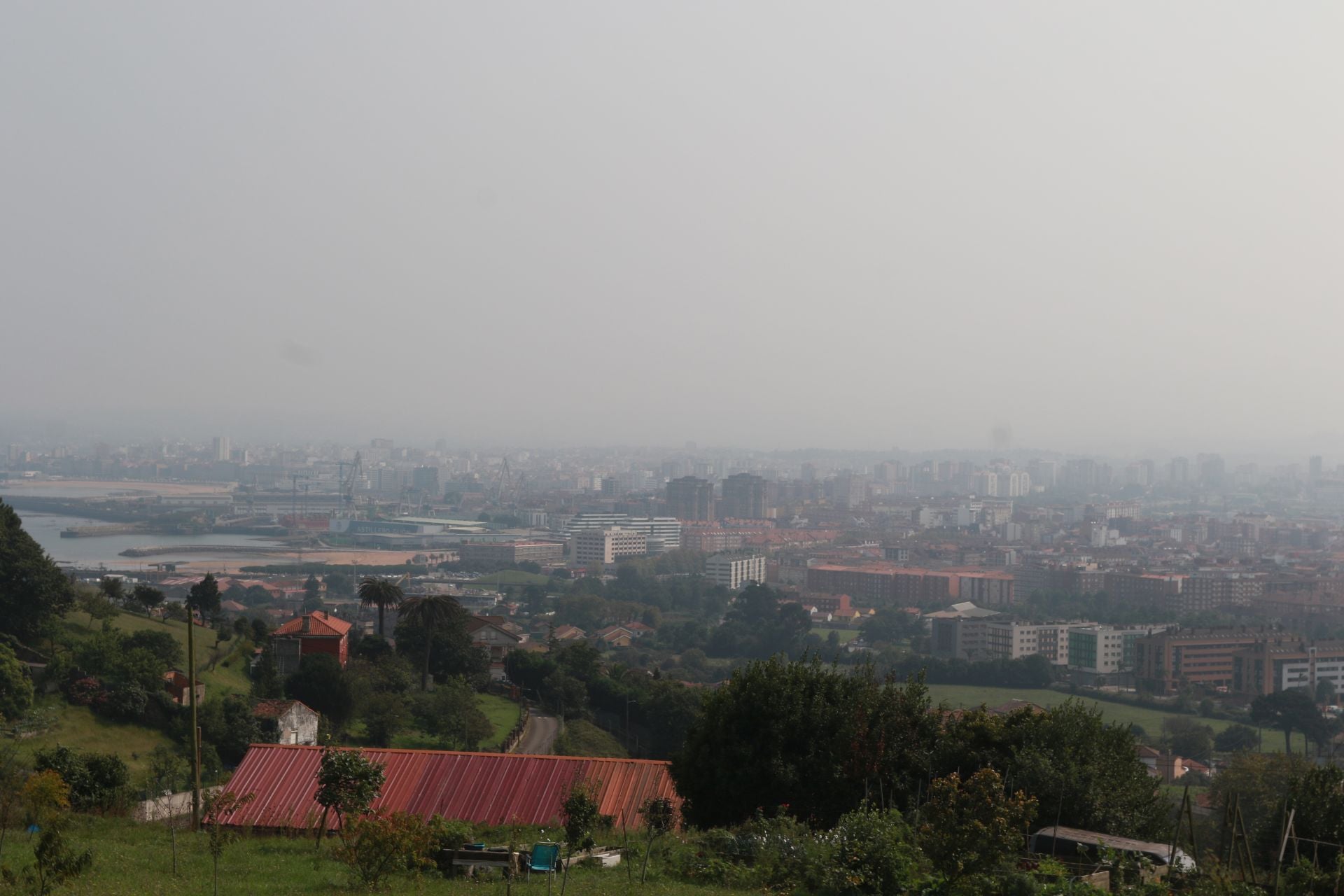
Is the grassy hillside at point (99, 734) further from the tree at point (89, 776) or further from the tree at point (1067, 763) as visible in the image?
the tree at point (1067, 763)

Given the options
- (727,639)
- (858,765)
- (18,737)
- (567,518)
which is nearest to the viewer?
(858,765)

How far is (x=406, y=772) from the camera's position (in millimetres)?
7203

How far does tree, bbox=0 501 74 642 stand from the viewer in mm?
13703

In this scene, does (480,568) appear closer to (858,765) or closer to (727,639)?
(727,639)

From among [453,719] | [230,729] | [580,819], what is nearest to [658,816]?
[580,819]

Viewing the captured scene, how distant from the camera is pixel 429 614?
18.0 m

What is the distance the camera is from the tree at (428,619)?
17859mm

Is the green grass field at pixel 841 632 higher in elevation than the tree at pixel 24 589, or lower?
lower

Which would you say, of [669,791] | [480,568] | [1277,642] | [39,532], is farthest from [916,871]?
[39,532]

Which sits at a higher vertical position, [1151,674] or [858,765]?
[858,765]

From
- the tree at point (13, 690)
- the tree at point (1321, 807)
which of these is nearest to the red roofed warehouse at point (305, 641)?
the tree at point (13, 690)

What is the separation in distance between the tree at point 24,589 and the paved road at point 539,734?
5.63m

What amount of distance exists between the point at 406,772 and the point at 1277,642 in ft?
102

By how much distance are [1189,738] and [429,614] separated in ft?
49.8
